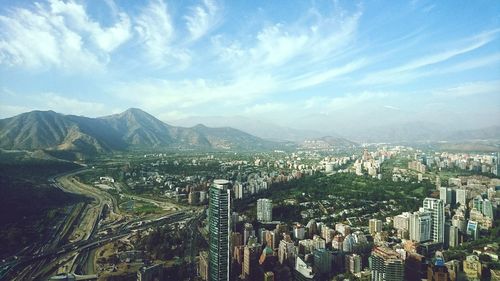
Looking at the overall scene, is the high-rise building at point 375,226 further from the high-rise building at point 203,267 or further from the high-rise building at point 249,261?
the high-rise building at point 203,267

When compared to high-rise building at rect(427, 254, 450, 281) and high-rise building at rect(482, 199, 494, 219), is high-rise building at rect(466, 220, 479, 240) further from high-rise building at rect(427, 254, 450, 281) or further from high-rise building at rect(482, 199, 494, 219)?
high-rise building at rect(427, 254, 450, 281)

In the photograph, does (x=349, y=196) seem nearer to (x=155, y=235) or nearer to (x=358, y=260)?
(x=358, y=260)

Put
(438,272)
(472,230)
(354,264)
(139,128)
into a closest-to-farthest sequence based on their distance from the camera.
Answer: (438,272) → (354,264) → (472,230) → (139,128)

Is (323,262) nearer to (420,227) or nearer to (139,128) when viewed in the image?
(420,227)

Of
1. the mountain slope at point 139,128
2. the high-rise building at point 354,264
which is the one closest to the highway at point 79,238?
the high-rise building at point 354,264

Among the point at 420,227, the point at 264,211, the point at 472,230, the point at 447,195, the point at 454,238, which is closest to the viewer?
the point at 454,238

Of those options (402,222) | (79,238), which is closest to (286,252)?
(402,222)
